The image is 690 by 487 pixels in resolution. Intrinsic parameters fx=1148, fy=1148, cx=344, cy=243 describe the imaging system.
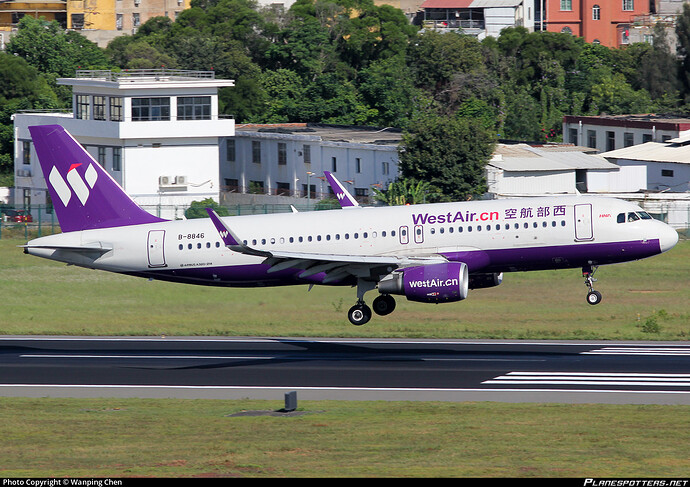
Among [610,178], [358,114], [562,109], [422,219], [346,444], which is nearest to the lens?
[346,444]

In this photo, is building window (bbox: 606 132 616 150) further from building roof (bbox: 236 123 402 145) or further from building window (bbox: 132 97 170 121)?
building window (bbox: 132 97 170 121)

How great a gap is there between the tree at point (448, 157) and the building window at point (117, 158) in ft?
89.5

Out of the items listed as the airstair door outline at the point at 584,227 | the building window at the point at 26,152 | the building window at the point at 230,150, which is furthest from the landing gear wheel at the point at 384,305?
the building window at the point at 230,150

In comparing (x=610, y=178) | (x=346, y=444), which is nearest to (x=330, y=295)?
(x=346, y=444)

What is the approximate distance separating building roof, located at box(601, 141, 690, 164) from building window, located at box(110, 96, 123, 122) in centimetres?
4942

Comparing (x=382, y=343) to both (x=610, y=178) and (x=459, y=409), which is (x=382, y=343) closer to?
(x=459, y=409)

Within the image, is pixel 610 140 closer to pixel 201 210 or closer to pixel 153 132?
pixel 153 132

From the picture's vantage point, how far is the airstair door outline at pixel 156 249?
5231cm

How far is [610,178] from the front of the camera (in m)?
113

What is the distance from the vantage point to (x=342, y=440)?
110 feet

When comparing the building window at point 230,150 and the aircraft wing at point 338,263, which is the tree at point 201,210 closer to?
the building window at point 230,150

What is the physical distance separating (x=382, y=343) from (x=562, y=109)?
117146 millimetres

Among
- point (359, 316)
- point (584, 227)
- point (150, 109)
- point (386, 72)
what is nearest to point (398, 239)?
point (359, 316)

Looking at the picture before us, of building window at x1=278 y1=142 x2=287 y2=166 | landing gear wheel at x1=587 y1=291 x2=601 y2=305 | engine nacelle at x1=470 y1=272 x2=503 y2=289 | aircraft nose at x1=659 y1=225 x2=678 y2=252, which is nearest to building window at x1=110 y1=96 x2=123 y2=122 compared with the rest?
building window at x1=278 y1=142 x2=287 y2=166
